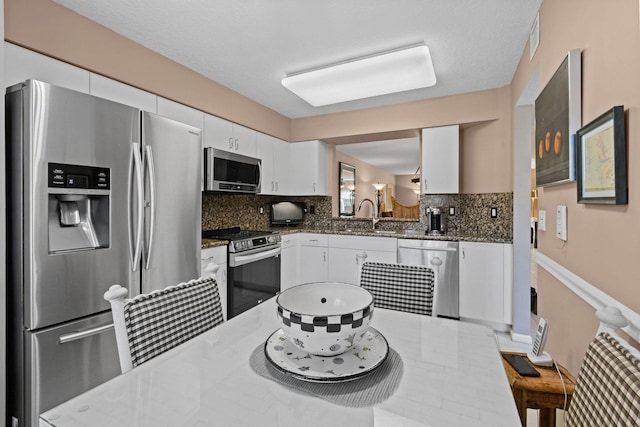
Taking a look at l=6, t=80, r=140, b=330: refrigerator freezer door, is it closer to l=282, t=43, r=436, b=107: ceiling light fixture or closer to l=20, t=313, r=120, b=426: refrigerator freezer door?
l=20, t=313, r=120, b=426: refrigerator freezer door

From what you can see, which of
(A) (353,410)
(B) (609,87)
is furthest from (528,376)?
(B) (609,87)

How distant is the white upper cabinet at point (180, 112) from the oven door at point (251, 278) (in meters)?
1.25

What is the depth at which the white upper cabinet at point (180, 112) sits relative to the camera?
255 cm

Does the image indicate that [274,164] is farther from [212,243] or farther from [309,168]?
[212,243]

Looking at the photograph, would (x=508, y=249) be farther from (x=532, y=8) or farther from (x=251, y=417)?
(x=251, y=417)

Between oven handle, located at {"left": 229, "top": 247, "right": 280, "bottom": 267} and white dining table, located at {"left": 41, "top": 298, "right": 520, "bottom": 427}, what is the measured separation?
70.3 inches

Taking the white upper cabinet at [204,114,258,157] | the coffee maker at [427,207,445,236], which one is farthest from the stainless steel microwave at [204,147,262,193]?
the coffee maker at [427,207,445,236]

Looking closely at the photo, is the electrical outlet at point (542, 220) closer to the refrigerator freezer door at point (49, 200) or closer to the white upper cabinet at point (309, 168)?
the refrigerator freezer door at point (49, 200)

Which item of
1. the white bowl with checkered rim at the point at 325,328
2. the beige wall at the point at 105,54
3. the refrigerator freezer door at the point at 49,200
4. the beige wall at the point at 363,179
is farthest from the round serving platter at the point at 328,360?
the beige wall at the point at 363,179

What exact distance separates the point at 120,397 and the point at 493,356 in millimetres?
1019

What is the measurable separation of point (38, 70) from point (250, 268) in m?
2.02

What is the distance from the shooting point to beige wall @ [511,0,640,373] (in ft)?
2.92

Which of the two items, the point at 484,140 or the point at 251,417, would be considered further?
the point at 484,140

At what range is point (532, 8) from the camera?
1904mm
